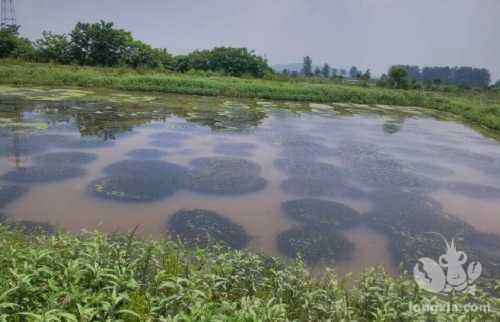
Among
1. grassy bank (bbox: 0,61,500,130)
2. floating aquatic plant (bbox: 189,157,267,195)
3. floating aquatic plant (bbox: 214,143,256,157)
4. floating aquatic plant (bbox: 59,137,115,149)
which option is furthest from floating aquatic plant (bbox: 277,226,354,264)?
grassy bank (bbox: 0,61,500,130)

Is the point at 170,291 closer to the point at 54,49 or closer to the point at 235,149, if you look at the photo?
the point at 235,149

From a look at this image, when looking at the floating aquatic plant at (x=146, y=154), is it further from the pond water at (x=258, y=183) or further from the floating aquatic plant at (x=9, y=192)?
the floating aquatic plant at (x=9, y=192)

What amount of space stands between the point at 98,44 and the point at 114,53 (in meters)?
1.35

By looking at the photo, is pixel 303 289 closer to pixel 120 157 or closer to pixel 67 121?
pixel 120 157

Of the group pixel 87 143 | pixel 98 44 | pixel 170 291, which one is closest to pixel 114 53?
pixel 98 44

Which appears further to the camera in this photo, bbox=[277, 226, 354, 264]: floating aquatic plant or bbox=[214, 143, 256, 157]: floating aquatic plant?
bbox=[214, 143, 256, 157]: floating aquatic plant

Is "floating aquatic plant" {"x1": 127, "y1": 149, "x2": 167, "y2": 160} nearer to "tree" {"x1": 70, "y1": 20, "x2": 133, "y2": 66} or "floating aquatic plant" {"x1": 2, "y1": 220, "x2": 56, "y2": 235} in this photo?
"floating aquatic plant" {"x1": 2, "y1": 220, "x2": 56, "y2": 235}

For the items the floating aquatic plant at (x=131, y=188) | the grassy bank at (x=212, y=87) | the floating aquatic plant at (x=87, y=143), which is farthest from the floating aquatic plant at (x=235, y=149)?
the grassy bank at (x=212, y=87)

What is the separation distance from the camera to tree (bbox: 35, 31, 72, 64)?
26172 mm

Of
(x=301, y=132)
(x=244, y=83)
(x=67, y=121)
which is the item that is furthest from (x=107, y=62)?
(x=301, y=132)

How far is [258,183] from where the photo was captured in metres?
6.83

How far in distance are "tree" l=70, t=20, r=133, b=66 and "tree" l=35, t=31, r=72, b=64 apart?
44 centimetres

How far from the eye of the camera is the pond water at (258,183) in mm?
4816

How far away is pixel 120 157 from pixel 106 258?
5.54 meters
